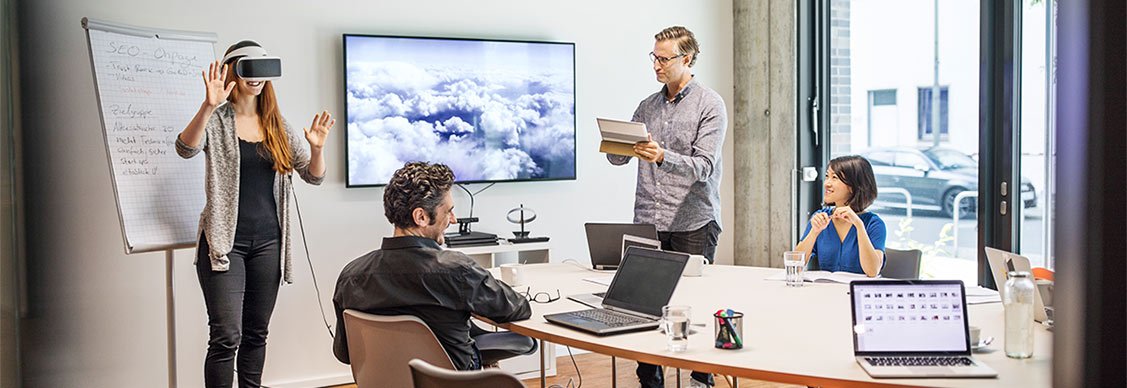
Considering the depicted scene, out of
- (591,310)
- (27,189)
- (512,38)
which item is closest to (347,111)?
(512,38)

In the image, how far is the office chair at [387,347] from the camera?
2580 mm

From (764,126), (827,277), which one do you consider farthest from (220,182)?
(764,126)

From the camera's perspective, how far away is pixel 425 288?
2.66 meters

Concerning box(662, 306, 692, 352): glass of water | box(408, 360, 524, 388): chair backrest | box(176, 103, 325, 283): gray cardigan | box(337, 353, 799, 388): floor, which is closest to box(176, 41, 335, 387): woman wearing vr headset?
box(176, 103, 325, 283): gray cardigan

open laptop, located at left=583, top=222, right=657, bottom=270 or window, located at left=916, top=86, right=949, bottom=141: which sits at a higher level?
window, located at left=916, top=86, right=949, bottom=141

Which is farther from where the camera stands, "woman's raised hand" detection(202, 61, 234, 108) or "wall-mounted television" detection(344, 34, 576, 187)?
"wall-mounted television" detection(344, 34, 576, 187)

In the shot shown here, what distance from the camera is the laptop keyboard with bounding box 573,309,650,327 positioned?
284 centimetres

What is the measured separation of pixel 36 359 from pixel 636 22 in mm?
3469

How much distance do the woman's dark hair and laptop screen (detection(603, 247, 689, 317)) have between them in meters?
1.14

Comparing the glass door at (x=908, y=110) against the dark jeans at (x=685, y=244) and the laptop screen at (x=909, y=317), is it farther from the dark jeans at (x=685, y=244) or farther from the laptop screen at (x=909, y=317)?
the laptop screen at (x=909, y=317)

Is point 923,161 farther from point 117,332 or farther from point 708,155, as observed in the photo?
point 117,332

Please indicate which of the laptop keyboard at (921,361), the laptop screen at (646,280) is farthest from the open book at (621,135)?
the laptop keyboard at (921,361)

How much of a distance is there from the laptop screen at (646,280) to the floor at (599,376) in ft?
5.65

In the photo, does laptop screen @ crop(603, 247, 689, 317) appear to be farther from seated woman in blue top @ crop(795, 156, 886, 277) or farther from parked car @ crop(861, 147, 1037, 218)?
parked car @ crop(861, 147, 1037, 218)
